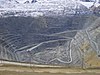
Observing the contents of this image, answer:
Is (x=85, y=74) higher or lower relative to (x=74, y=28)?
lower

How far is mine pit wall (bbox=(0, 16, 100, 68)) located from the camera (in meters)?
7.26

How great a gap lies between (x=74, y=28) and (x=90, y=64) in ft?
2.09

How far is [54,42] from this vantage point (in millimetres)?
7309

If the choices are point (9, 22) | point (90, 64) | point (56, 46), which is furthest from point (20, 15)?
point (90, 64)

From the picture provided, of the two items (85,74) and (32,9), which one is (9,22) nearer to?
(32,9)

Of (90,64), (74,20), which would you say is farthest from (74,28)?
(90,64)

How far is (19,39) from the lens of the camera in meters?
7.29

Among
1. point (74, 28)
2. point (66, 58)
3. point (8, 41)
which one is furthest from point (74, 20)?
point (8, 41)

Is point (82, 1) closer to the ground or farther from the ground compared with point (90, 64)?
farther from the ground

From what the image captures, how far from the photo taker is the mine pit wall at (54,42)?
726 cm

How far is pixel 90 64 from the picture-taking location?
7.35 metres

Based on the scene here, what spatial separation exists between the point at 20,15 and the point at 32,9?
213 mm

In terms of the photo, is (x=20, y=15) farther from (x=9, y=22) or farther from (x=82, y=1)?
(x=82, y=1)

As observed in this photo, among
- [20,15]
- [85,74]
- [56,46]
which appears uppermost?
[20,15]
